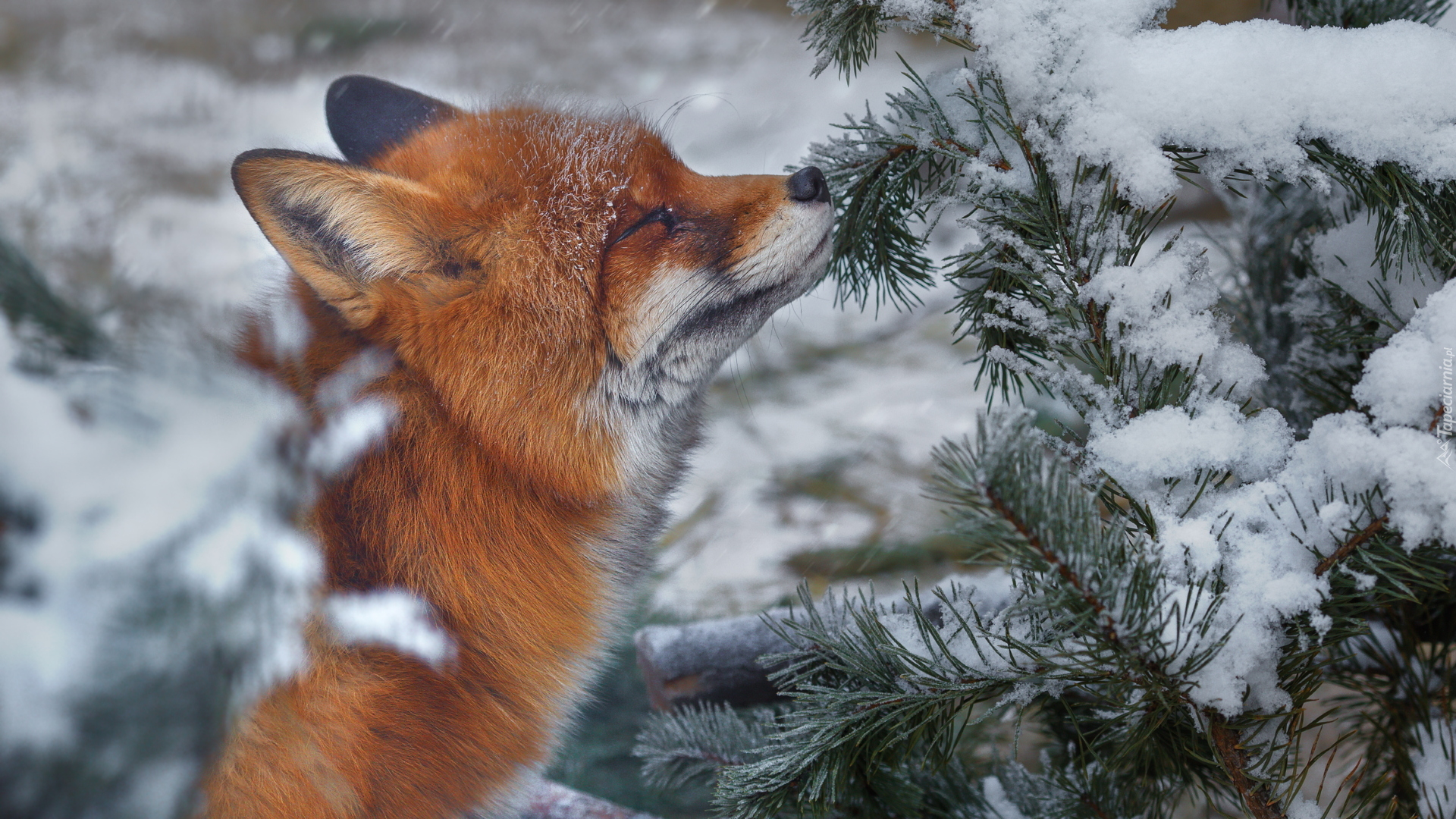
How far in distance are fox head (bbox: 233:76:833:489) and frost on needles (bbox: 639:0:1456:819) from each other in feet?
0.69

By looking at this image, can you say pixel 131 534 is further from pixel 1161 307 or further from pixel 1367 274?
pixel 1367 274

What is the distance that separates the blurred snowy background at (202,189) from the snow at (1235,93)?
295 mm

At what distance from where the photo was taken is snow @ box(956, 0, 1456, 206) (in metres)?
0.64

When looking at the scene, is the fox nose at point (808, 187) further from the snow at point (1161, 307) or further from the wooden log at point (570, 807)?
the wooden log at point (570, 807)

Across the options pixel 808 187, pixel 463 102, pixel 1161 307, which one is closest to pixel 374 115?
pixel 463 102

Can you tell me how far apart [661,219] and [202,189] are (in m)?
0.44

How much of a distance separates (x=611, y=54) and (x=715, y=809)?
901 mm

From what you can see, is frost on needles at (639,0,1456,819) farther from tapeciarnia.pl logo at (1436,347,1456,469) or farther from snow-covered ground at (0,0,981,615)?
snow-covered ground at (0,0,981,615)

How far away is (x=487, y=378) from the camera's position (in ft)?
2.77

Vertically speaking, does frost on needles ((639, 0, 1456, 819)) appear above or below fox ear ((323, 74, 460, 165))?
below

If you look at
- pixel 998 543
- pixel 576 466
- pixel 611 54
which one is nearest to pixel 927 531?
pixel 576 466

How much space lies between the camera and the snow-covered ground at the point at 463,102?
66cm

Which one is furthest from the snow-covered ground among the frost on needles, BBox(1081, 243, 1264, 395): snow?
A: BBox(1081, 243, 1264, 395): snow

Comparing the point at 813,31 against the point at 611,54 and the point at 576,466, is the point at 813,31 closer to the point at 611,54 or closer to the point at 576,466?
the point at 611,54
